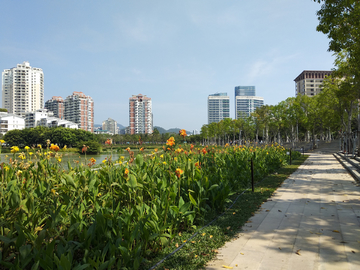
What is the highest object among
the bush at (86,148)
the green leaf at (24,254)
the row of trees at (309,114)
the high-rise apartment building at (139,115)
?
the high-rise apartment building at (139,115)

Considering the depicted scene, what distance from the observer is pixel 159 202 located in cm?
304

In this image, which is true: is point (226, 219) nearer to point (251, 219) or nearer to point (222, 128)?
point (251, 219)

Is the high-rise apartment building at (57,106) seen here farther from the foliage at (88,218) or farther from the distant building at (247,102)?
the foliage at (88,218)

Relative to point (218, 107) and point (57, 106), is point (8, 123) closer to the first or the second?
point (57, 106)

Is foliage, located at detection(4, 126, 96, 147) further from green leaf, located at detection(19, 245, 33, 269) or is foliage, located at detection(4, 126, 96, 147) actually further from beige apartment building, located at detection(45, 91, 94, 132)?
beige apartment building, located at detection(45, 91, 94, 132)

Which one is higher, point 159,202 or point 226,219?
point 159,202

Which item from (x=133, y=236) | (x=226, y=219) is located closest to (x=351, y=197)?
(x=226, y=219)

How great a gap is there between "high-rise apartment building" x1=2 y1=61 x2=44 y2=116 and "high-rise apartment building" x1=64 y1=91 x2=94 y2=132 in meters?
14.7

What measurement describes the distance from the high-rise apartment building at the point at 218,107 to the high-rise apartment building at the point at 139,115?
167ft

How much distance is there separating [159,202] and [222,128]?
55916 millimetres

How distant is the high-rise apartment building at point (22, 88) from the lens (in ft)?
414

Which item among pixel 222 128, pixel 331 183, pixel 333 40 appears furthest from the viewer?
pixel 222 128

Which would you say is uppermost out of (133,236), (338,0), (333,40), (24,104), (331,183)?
(24,104)

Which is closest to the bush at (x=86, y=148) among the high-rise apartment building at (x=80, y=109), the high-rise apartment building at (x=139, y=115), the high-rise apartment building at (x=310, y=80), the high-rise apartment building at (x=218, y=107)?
the high-rise apartment building at (x=310, y=80)
